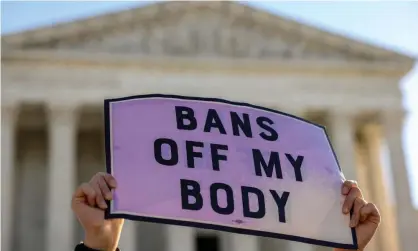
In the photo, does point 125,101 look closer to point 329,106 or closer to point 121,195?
point 121,195

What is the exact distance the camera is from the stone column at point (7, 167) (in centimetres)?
3139

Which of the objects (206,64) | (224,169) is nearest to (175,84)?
(206,64)

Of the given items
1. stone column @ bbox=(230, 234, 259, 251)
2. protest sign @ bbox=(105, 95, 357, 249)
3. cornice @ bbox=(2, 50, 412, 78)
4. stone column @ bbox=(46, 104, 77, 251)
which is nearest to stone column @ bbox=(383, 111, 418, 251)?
cornice @ bbox=(2, 50, 412, 78)

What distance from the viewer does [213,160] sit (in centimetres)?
478

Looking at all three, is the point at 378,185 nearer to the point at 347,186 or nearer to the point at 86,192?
the point at 347,186

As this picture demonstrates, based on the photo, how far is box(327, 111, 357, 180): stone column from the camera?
33.9 metres

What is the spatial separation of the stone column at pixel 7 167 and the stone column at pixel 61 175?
1.59 meters

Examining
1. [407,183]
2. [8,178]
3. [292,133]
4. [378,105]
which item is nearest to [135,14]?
[8,178]

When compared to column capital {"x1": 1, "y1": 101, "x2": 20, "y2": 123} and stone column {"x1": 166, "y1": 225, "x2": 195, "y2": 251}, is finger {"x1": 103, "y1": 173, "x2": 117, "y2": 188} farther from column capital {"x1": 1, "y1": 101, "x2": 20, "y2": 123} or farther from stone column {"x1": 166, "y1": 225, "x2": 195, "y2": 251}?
column capital {"x1": 1, "y1": 101, "x2": 20, "y2": 123}

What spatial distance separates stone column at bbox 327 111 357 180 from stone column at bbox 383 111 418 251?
1690 mm

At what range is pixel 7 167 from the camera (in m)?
32.4

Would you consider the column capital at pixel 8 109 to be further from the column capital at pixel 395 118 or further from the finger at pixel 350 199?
the finger at pixel 350 199

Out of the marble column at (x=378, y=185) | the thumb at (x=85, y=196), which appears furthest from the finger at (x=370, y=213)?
the marble column at (x=378, y=185)

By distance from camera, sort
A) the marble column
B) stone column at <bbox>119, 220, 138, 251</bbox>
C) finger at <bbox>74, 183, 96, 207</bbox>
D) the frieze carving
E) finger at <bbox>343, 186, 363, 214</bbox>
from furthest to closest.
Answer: the marble column, the frieze carving, stone column at <bbox>119, 220, 138, 251</bbox>, finger at <bbox>343, 186, 363, 214</bbox>, finger at <bbox>74, 183, 96, 207</bbox>
